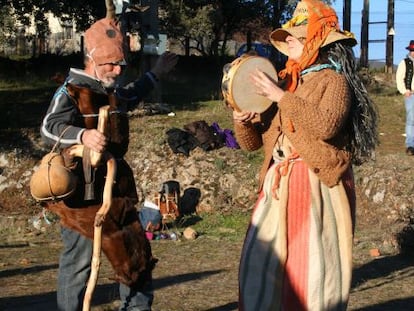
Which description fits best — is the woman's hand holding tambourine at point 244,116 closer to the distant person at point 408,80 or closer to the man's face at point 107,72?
the man's face at point 107,72

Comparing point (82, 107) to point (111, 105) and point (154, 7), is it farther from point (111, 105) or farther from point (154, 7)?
point (154, 7)

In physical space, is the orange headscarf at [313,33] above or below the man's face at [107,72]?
above

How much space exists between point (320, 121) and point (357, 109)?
33 cm

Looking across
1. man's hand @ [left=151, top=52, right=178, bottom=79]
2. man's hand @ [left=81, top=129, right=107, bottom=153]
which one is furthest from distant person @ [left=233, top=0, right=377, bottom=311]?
man's hand @ [left=151, top=52, right=178, bottom=79]

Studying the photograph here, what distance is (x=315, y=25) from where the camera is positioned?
375cm

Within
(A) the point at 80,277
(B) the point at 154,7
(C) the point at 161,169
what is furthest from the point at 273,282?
(B) the point at 154,7

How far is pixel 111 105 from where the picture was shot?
14.0 ft

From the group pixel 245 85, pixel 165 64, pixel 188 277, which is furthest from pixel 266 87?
pixel 188 277

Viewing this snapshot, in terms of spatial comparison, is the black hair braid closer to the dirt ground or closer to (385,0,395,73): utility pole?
the dirt ground

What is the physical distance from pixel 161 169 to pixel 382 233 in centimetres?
333

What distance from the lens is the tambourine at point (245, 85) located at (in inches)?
150

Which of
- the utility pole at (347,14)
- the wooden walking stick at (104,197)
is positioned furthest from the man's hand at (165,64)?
the utility pole at (347,14)

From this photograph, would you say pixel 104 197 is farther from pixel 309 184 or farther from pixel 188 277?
pixel 188 277

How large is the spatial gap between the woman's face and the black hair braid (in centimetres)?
15
